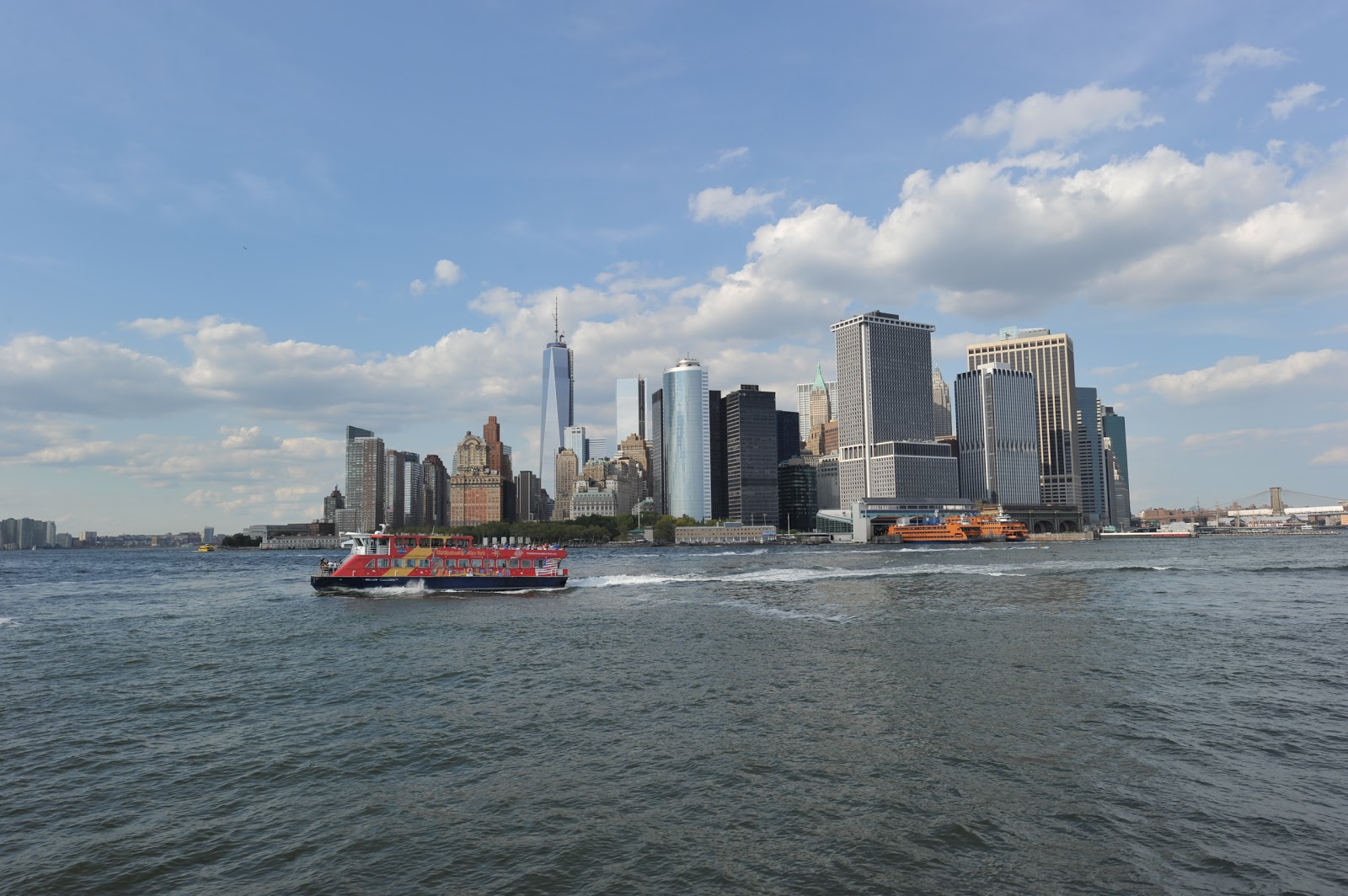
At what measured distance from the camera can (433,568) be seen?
83750 millimetres

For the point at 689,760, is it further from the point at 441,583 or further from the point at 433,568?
the point at 433,568

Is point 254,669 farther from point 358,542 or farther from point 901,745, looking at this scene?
point 358,542

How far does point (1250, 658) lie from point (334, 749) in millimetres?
42771

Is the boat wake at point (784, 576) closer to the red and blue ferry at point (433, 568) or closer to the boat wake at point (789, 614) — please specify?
the red and blue ferry at point (433, 568)

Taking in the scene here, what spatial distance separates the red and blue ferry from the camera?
82.3 m

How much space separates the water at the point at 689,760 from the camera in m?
16.4

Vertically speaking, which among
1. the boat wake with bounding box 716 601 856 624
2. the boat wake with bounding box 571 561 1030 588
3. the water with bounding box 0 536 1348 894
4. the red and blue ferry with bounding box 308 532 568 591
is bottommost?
the boat wake with bounding box 571 561 1030 588

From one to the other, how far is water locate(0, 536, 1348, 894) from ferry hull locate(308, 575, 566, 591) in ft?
97.4

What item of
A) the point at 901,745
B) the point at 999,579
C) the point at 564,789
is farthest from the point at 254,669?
the point at 999,579

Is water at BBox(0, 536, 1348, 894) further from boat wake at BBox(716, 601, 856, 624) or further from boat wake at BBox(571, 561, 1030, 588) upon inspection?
boat wake at BBox(571, 561, 1030, 588)

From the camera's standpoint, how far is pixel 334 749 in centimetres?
2548

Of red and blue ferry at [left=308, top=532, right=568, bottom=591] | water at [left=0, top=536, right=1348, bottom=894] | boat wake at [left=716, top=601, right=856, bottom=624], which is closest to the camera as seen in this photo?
water at [left=0, top=536, right=1348, bottom=894]

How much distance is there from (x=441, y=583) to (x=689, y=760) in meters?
66.0

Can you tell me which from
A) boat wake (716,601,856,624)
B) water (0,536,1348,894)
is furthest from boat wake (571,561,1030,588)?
water (0,536,1348,894)
